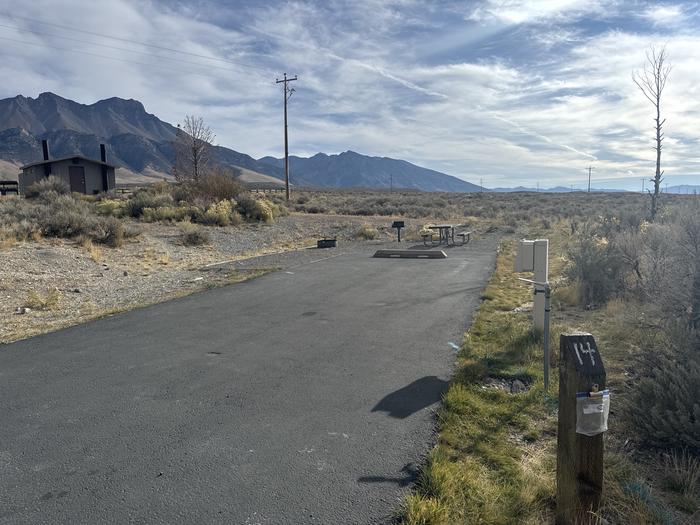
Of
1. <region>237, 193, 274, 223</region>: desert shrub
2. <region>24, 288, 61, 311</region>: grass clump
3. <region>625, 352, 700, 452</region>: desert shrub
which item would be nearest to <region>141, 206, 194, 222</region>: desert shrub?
<region>237, 193, 274, 223</region>: desert shrub

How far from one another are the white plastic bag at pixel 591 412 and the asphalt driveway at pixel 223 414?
122 centimetres

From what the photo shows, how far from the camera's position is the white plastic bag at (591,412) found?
2738 millimetres

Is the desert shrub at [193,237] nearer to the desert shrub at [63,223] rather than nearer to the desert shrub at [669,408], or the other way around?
the desert shrub at [63,223]

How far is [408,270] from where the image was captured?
43.1ft

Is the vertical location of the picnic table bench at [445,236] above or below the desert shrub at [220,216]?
below

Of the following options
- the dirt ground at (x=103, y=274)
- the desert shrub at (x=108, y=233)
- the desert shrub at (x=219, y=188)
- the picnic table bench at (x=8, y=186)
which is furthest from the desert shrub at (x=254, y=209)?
the picnic table bench at (x=8, y=186)

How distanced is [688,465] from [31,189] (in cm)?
3725

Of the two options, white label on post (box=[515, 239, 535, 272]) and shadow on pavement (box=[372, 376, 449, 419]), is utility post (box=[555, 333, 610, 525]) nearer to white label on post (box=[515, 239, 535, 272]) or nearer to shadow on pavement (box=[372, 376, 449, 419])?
shadow on pavement (box=[372, 376, 449, 419])

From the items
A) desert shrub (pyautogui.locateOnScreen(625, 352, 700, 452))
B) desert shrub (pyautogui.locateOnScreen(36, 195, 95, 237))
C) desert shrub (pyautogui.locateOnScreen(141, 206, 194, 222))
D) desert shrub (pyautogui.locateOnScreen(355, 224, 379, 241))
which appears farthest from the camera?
desert shrub (pyautogui.locateOnScreen(355, 224, 379, 241))

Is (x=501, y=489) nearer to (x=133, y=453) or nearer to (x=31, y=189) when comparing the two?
(x=133, y=453)

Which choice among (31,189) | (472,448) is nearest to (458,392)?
(472,448)

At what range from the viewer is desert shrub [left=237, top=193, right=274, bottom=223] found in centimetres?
2705

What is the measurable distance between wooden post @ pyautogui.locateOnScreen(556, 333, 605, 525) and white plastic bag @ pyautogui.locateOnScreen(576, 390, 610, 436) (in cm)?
3

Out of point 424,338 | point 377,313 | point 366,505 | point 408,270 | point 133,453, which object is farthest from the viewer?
point 408,270
